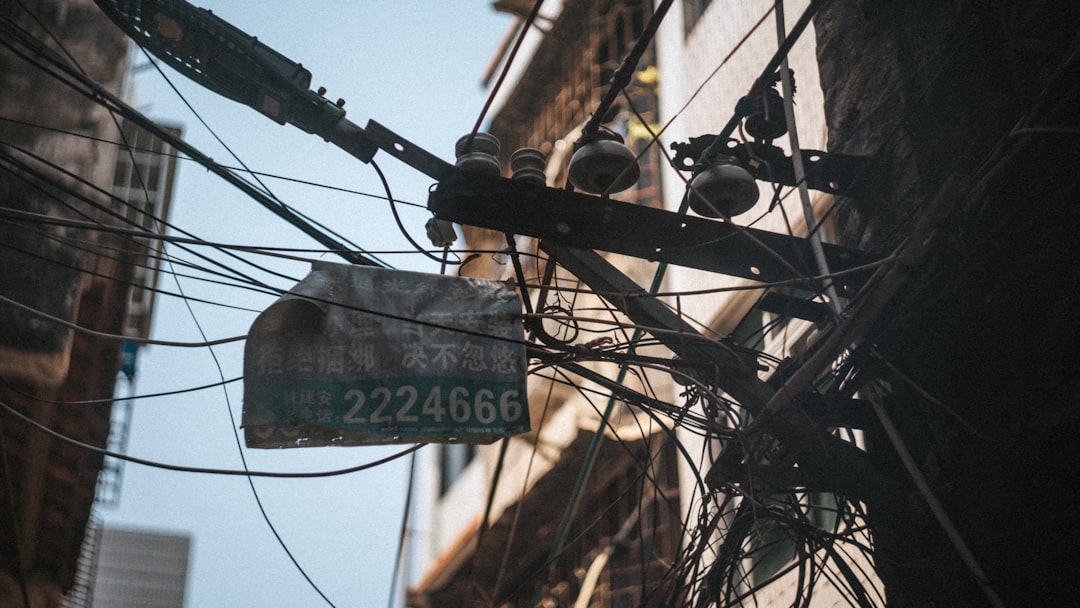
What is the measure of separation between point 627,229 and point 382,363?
142cm

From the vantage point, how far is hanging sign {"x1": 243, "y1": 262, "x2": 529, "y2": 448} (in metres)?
4.54

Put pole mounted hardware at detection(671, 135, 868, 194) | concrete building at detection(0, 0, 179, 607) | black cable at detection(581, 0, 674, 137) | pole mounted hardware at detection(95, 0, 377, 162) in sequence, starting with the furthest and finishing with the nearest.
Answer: concrete building at detection(0, 0, 179, 607)
pole mounted hardware at detection(671, 135, 868, 194)
pole mounted hardware at detection(95, 0, 377, 162)
black cable at detection(581, 0, 674, 137)

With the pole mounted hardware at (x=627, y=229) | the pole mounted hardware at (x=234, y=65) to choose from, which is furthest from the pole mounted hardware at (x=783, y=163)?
the pole mounted hardware at (x=234, y=65)

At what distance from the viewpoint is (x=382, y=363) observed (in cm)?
472

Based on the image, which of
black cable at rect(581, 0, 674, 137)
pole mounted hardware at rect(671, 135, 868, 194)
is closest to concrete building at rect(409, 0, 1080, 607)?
pole mounted hardware at rect(671, 135, 868, 194)

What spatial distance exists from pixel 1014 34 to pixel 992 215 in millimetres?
1206

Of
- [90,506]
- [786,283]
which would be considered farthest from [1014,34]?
[90,506]

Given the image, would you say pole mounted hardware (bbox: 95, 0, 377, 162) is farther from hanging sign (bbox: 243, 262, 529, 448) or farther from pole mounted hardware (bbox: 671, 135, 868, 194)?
pole mounted hardware (bbox: 671, 135, 868, 194)

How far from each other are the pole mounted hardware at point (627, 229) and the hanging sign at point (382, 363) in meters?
0.40

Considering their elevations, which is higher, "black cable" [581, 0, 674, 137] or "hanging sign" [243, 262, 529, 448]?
"black cable" [581, 0, 674, 137]

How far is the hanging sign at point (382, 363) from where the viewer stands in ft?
14.9

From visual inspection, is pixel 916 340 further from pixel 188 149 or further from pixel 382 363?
pixel 188 149

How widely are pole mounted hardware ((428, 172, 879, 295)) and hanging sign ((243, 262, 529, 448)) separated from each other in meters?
0.40

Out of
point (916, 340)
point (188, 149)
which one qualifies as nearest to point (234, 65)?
point (188, 149)
